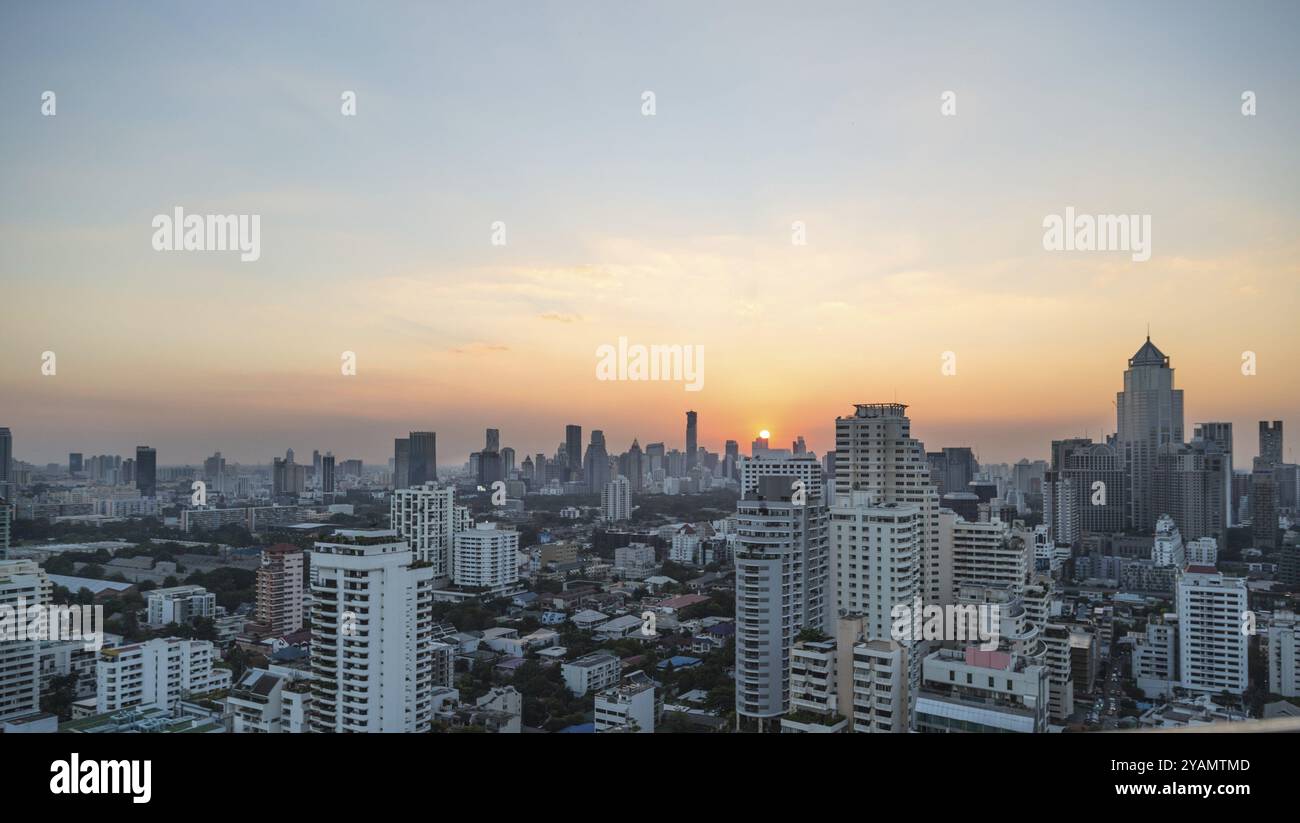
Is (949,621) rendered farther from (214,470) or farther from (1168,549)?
(214,470)

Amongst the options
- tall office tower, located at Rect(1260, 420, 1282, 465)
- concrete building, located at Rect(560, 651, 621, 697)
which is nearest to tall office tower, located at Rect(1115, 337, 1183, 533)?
A: tall office tower, located at Rect(1260, 420, 1282, 465)

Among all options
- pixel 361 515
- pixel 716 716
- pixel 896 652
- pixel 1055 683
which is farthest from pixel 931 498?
pixel 361 515

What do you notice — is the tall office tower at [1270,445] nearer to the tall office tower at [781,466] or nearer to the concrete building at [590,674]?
the tall office tower at [781,466]

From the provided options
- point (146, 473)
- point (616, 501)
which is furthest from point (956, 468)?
point (146, 473)

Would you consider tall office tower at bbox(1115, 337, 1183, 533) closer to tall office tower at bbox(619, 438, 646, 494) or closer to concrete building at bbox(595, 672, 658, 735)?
concrete building at bbox(595, 672, 658, 735)
